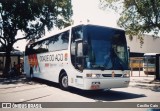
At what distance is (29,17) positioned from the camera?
88.2 ft

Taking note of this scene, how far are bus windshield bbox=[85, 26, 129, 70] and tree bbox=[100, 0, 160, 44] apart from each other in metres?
9.06

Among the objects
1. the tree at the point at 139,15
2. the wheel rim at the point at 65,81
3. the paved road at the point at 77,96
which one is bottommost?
the paved road at the point at 77,96

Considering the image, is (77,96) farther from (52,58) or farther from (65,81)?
(52,58)

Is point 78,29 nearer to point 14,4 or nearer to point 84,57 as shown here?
point 84,57

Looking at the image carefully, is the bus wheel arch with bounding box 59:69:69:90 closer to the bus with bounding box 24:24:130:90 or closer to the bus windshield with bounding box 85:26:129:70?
the bus with bounding box 24:24:130:90

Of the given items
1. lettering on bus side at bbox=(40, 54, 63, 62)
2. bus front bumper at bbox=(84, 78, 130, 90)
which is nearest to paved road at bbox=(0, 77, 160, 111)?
bus front bumper at bbox=(84, 78, 130, 90)

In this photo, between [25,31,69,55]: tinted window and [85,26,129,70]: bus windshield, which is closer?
[85,26,129,70]: bus windshield

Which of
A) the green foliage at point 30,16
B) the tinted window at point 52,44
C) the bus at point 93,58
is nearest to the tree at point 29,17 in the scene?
the green foliage at point 30,16

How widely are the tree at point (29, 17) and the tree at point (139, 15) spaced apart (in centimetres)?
790

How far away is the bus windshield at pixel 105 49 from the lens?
10.9 meters

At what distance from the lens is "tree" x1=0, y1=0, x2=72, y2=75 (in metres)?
26.4

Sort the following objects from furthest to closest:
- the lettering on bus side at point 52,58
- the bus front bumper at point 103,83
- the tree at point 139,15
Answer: the tree at point 139,15 → the lettering on bus side at point 52,58 → the bus front bumper at point 103,83

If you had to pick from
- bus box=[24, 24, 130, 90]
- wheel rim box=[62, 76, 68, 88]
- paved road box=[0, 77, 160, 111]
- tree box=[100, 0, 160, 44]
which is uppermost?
tree box=[100, 0, 160, 44]

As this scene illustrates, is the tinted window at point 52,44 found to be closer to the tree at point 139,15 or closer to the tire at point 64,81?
the tire at point 64,81
